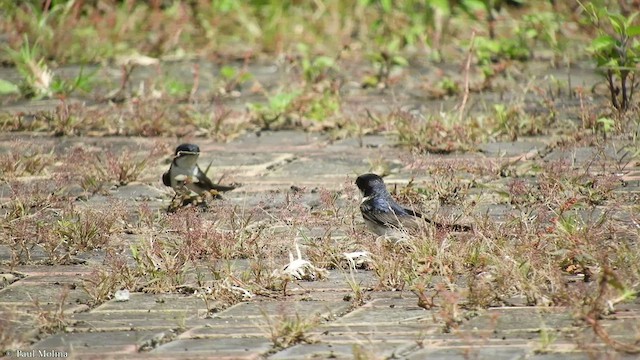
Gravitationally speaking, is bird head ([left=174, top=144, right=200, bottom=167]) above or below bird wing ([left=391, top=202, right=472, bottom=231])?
above

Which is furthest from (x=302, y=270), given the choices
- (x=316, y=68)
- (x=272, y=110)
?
(x=316, y=68)

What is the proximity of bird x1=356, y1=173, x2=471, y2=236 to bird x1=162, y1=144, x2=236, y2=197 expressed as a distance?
3.41 feet

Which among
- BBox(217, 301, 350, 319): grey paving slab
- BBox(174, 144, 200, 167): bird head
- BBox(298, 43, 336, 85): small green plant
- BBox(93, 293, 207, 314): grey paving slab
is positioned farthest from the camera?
BBox(298, 43, 336, 85): small green plant

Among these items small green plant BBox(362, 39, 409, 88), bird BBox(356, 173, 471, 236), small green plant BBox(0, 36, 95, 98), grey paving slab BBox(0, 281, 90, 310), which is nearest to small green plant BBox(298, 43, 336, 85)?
small green plant BBox(362, 39, 409, 88)

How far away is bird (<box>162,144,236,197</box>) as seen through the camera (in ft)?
19.9

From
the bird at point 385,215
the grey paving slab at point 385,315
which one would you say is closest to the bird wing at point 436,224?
the bird at point 385,215

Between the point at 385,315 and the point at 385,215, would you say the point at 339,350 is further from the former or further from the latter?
the point at 385,215

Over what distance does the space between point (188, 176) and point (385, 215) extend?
1387mm

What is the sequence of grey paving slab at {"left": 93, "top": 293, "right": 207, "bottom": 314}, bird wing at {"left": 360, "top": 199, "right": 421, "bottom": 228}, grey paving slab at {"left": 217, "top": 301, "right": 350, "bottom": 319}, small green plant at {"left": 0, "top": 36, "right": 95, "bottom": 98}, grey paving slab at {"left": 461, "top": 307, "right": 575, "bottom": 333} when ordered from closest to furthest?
grey paving slab at {"left": 461, "top": 307, "right": 575, "bottom": 333}, grey paving slab at {"left": 217, "top": 301, "right": 350, "bottom": 319}, grey paving slab at {"left": 93, "top": 293, "right": 207, "bottom": 314}, bird wing at {"left": 360, "top": 199, "right": 421, "bottom": 228}, small green plant at {"left": 0, "top": 36, "right": 95, "bottom": 98}

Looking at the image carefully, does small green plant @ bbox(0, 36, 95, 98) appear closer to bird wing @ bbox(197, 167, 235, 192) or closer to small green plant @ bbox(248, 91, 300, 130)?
small green plant @ bbox(248, 91, 300, 130)

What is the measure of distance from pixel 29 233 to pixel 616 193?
2814 millimetres

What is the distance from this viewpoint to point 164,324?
3.96 meters

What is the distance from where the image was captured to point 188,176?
6.05 meters

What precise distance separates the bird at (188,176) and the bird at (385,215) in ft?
3.41
